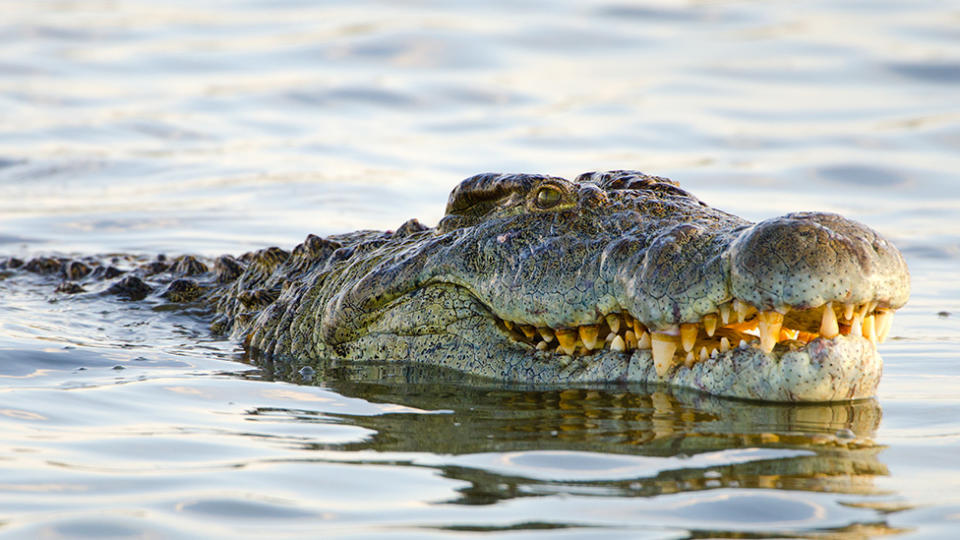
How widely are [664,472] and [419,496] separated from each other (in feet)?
2.24

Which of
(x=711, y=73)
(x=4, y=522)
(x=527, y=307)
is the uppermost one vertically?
(x=711, y=73)

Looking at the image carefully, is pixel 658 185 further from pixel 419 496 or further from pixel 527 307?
pixel 419 496

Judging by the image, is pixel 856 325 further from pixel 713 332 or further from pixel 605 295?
pixel 605 295

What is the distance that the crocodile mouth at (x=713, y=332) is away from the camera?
12.9 feet

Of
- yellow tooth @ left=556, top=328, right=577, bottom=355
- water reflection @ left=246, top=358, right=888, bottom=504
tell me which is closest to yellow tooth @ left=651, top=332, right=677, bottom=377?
water reflection @ left=246, top=358, right=888, bottom=504

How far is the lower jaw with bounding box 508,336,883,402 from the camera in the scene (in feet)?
13.0

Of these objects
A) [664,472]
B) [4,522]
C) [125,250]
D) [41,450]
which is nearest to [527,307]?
[664,472]

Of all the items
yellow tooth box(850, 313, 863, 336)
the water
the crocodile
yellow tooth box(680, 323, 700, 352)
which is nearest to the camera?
the water

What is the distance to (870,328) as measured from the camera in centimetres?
408

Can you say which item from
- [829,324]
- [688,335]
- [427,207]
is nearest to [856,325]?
[829,324]

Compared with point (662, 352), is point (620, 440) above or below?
below

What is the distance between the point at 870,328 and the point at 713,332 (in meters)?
0.54

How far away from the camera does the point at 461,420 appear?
4.06 metres

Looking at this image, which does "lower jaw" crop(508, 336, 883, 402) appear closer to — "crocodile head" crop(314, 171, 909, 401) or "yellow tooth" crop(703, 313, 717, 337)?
"crocodile head" crop(314, 171, 909, 401)
